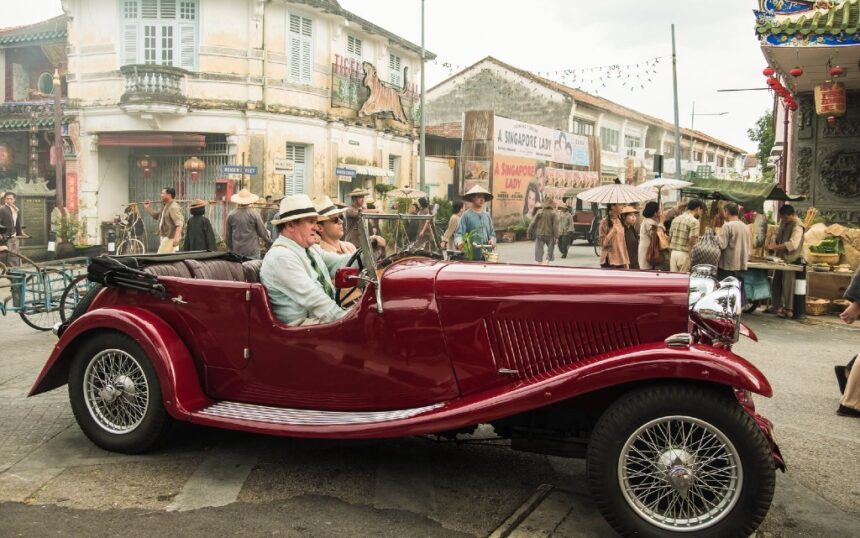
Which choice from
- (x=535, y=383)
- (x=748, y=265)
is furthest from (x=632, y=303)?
(x=748, y=265)

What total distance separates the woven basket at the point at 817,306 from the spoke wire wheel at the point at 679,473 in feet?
28.8

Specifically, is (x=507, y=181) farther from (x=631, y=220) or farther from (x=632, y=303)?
(x=632, y=303)

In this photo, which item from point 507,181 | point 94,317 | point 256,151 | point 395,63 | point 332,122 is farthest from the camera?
point 507,181

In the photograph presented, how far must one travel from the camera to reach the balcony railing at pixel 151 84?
20.6 meters

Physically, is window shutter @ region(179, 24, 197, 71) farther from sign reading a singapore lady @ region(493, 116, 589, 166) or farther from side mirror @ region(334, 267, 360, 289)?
side mirror @ region(334, 267, 360, 289)

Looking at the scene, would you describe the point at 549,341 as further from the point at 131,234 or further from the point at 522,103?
the point at 522,103

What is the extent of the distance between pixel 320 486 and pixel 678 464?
179cm

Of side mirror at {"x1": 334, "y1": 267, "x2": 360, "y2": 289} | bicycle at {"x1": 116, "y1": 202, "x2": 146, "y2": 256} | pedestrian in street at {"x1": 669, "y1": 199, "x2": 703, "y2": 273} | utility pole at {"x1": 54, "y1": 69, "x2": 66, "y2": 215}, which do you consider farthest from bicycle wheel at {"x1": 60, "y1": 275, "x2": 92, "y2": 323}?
utility pole at {"x1": 54, "y1": 69, "x2": 66, "y2": 215}

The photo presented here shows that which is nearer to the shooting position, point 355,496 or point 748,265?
point 355,496

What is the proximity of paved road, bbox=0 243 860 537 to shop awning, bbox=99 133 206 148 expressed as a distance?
1715cm

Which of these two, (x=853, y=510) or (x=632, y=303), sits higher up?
(x=632, y=303)

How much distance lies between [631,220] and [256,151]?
14.2 metres

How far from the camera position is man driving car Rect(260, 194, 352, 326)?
412 centimetres

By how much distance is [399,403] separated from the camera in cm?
385
